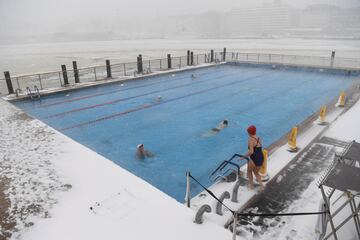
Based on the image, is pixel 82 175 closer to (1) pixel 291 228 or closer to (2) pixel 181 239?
(2) pixel 181 239

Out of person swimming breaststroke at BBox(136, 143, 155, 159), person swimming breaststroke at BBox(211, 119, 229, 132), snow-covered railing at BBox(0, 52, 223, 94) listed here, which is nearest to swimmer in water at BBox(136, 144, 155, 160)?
person swimming breaststroke at BBox(136, 143, 155, 159)

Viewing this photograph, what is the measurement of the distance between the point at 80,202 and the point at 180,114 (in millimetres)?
8003

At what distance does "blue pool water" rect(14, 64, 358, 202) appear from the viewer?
8.24 metres

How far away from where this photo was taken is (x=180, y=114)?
490 inches

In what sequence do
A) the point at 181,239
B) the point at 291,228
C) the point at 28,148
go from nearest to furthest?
the point at 181,239 → the point at 291,228 → the point at 28,148

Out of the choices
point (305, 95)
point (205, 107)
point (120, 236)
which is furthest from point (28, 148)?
point (305, 95)

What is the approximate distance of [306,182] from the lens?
605 cm

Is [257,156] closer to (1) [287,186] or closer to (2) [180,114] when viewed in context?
(1) [287,186]

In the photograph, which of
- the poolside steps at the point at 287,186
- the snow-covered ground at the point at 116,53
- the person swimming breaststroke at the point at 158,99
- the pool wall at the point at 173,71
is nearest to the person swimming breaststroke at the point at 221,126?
the poolside steps at the point at 287,186

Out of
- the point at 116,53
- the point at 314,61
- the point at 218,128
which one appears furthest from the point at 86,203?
the point at 116,53

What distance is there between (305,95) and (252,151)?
11287 millimetres

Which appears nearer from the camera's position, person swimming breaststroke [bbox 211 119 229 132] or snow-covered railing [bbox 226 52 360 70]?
person swimming breaststroke [bbox 211 119 229 132]

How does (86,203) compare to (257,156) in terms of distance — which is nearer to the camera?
(86,203)

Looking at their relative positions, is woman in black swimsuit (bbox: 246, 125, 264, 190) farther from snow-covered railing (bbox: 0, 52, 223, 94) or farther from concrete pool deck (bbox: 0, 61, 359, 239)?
snow-covered railing (bbox: 0, 52, 223, 94)
